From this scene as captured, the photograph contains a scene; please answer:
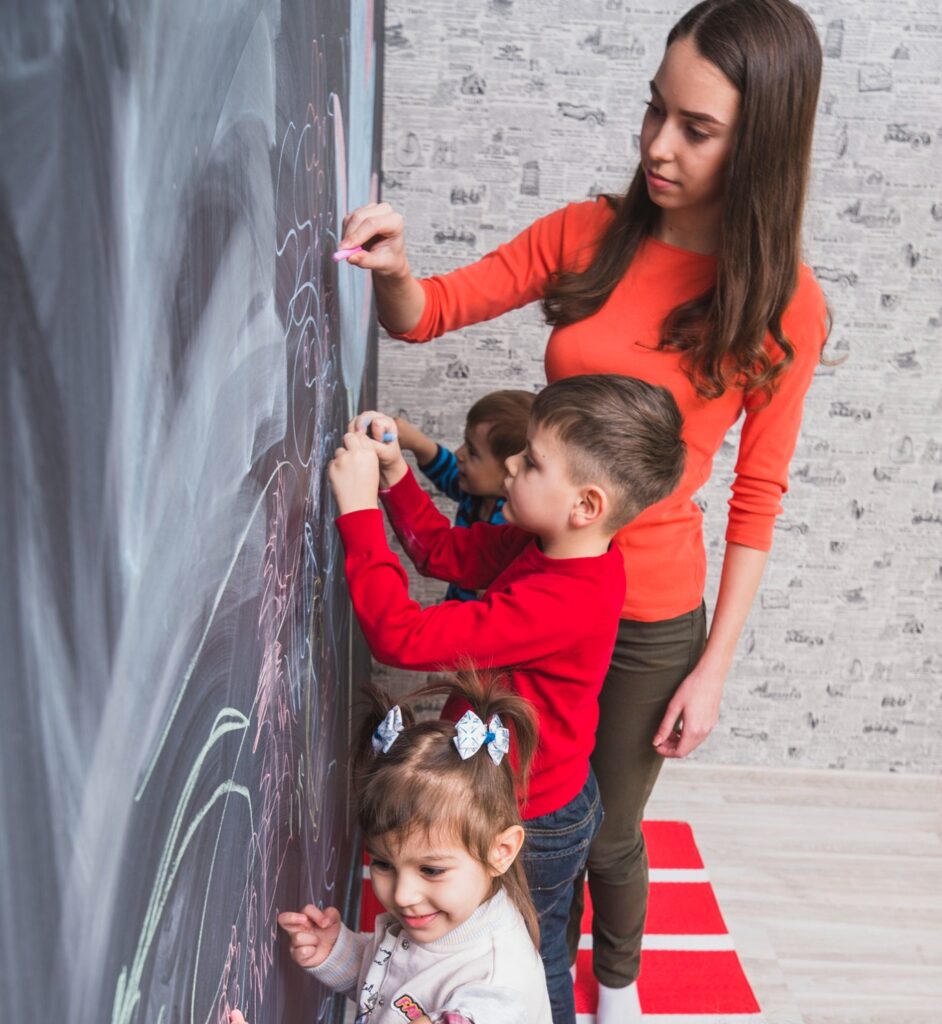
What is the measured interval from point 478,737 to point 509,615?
15 centimetres

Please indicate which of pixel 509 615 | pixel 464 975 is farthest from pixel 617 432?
pixel 464 975

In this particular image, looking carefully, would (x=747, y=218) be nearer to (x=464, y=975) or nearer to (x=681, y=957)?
(x=464, y=975)

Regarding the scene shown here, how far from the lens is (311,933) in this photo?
3.47 feet

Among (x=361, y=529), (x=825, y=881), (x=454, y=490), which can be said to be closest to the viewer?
(x=361, y=529)

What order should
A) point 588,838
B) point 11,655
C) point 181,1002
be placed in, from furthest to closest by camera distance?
point 588,838 < point 181,1002 < point 11,655

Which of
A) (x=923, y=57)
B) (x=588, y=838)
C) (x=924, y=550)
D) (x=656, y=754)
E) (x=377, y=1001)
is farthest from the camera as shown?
(x=924, y=550)

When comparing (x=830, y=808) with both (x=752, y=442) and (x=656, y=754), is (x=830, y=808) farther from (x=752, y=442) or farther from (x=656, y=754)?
(x=752, y=442)

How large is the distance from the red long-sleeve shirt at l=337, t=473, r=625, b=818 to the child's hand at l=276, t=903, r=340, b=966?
0.80ft

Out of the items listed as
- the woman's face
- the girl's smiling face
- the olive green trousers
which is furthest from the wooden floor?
the woman's face

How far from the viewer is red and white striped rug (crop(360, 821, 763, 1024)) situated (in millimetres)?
1804

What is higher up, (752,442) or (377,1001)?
(752,442)

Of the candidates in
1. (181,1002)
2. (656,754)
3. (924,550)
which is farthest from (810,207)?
(181,1002)

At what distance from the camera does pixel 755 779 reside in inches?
102

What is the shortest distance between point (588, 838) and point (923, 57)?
67.4 inches
